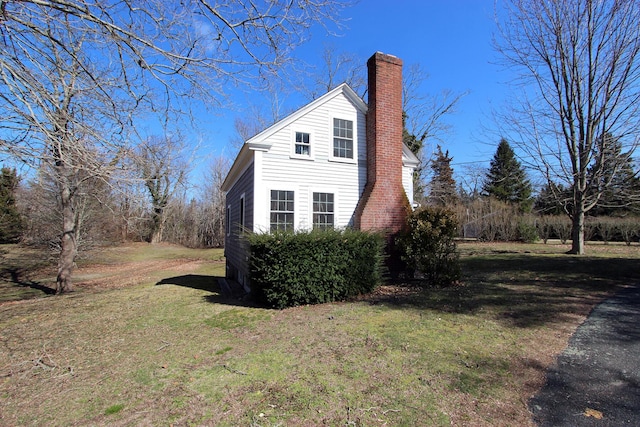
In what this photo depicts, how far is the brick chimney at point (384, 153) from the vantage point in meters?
9.88

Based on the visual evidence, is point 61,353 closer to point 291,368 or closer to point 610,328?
point 291,368

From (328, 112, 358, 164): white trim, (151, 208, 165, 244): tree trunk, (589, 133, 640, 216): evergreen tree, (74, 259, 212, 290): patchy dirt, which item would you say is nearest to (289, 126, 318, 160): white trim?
(328, 112, 358, 164): white trim

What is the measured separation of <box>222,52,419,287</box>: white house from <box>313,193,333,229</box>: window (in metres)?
0.03

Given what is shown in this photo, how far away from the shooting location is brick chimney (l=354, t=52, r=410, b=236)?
32.4 ft

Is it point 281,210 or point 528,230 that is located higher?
point 281,210

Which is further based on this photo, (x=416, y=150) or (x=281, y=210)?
(x=416, y=150)

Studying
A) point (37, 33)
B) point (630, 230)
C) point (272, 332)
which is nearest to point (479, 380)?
point (272, 332)

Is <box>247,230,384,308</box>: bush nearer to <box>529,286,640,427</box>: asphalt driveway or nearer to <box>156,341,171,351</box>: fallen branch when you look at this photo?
<box>156,341,171,351</box>: fallen branch

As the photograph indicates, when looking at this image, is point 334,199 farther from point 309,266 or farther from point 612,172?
→ point 612,172

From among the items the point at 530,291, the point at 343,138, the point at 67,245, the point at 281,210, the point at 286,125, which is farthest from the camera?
the point at 67,245

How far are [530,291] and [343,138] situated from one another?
656 cm

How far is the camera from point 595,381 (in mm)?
3508

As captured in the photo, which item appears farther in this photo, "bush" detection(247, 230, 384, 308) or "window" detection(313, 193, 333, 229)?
"window" detection(313, 193, 333, 229)

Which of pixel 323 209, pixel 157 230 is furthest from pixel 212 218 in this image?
pixel 323 209
